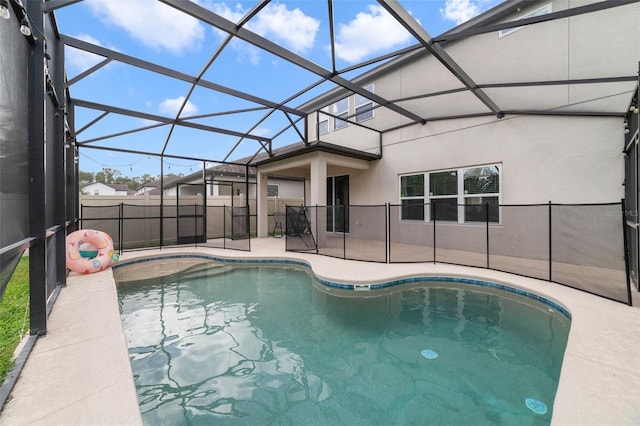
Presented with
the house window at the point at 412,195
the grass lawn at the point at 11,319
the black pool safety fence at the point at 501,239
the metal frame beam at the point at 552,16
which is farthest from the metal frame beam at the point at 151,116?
the metal frame beam at the point at 552,16

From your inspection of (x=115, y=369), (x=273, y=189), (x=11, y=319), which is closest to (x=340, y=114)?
(x=273, y=189)

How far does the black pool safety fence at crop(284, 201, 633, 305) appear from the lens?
479cm

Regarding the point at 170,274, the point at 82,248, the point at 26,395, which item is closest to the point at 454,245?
the point at 170,274

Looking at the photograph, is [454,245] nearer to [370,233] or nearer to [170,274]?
[370,233]

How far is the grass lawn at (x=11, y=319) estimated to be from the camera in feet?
7.39

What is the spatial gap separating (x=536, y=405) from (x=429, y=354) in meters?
0.98

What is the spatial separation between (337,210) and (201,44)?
7348 millimetres

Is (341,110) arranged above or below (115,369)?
above

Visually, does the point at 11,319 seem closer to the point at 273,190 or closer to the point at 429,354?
the point at 429,354

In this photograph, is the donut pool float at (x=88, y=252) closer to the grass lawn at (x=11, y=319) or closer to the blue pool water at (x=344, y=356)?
the grass lawn at (x=11, y=319)

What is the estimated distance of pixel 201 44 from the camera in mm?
5234

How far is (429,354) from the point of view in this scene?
3.02 meters

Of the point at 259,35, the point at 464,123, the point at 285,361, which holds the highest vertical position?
the point at 259,35

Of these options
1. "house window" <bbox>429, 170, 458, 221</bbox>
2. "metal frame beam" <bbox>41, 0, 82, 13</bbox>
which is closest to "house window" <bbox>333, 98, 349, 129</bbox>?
"house window" <bbox>429, 170, 458, 221</bbox>
